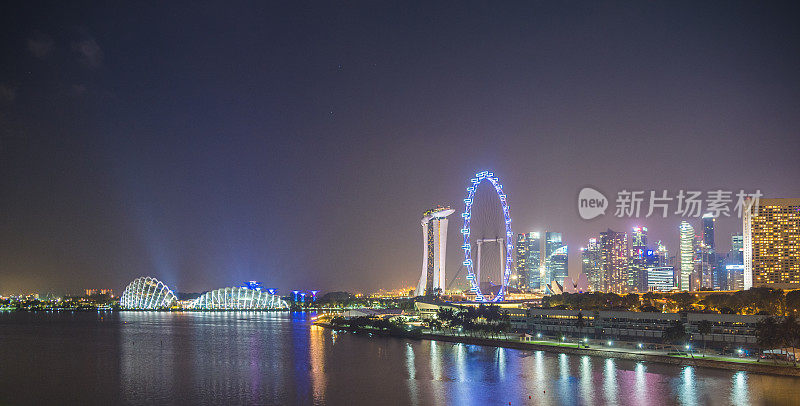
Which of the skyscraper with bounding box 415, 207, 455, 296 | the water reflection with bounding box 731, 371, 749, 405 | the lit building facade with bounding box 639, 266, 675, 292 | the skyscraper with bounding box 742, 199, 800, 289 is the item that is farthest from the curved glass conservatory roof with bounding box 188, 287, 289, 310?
the water reflection with bounding box 731, 371, 749, 405

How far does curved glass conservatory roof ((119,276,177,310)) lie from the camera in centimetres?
10388

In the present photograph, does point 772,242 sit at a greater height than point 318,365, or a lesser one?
greater

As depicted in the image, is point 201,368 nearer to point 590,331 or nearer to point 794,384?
point 590,331

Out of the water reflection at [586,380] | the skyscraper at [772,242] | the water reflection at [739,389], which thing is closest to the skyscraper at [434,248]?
the skyscraper at [772,242]

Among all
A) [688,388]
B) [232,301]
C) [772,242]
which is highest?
[772,242]

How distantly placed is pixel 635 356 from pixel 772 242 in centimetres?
3459

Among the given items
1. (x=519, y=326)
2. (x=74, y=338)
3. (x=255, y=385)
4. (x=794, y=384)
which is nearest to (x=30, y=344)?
(x=74, y=338)

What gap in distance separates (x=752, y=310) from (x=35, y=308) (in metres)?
106

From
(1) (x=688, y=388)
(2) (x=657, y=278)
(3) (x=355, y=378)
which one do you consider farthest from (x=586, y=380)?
(2) (x=657, y=278)

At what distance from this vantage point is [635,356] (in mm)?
26828

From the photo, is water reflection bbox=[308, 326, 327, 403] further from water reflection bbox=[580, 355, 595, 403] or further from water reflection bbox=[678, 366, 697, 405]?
water reflection bbox=[678, 366, 697, 405]

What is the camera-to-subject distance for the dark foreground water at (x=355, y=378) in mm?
19859

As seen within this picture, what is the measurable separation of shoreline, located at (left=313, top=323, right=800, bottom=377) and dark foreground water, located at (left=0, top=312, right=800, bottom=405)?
1.67ft

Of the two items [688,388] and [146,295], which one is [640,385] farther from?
[146,295]
